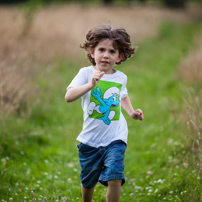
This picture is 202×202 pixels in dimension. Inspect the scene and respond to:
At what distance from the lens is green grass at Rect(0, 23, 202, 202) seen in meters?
3.51

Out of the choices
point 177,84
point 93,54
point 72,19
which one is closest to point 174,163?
point 93,54

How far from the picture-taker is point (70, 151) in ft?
16.4

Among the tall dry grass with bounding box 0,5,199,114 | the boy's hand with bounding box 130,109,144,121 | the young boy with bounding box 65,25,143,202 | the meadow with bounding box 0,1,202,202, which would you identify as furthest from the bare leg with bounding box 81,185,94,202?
the tall dry grass with bounding box 0,5,199,114

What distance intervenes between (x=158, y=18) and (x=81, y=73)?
19377 mm

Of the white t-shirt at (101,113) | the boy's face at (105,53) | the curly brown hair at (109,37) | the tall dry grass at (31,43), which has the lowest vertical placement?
the white t-shirt at (101,113)

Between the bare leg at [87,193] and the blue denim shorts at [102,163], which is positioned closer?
the blue denim shorts at [102,163]

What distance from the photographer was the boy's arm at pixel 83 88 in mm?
2484

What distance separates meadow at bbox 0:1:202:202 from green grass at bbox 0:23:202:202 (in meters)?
0.01

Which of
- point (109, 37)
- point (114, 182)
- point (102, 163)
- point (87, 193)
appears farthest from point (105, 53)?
point (87, 193)

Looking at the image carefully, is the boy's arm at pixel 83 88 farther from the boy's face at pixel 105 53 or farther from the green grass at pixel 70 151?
the green grass at pixel 70 151

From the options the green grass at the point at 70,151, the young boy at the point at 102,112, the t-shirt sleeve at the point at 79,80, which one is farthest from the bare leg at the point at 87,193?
the t-shirt sleeve at the point at 79,80

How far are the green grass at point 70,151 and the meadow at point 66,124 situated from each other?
1cm

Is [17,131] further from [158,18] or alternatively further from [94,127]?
[158,18]

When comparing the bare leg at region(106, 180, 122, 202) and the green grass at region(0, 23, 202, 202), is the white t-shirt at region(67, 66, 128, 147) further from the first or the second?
the green grass at region(0, 23, 202, 202)
